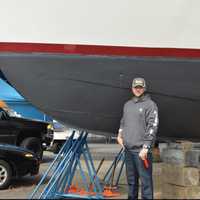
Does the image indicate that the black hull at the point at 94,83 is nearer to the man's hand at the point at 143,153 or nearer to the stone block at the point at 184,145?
the stone block at the point at 184,145

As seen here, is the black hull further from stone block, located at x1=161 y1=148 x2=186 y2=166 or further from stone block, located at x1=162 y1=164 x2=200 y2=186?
stone block, located at x1=162 y1=164 x2=200 y2=186

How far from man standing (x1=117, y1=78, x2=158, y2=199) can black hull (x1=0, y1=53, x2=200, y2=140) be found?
25cm

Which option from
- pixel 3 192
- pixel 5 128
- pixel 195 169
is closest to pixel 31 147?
pixel 5 128

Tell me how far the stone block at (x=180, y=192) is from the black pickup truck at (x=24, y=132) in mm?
6284

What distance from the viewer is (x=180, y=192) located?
6.16 meters

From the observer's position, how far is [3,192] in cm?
814

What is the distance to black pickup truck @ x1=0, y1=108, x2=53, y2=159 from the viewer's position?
496 inches

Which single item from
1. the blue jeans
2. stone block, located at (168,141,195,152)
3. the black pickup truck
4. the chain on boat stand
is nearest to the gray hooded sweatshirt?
the blue jeans

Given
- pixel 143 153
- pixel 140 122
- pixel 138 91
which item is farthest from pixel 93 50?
pixel 143 153

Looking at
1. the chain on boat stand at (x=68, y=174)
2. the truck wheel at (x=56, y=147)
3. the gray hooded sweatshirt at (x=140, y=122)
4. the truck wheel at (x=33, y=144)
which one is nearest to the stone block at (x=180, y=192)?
the chain on boat stand at (x=68, y=174)

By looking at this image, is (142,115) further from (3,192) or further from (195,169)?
(3,192)

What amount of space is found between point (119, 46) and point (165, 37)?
0.51 m

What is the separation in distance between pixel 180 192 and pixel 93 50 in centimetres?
205

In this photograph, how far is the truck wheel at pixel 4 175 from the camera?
8387 millimetres
